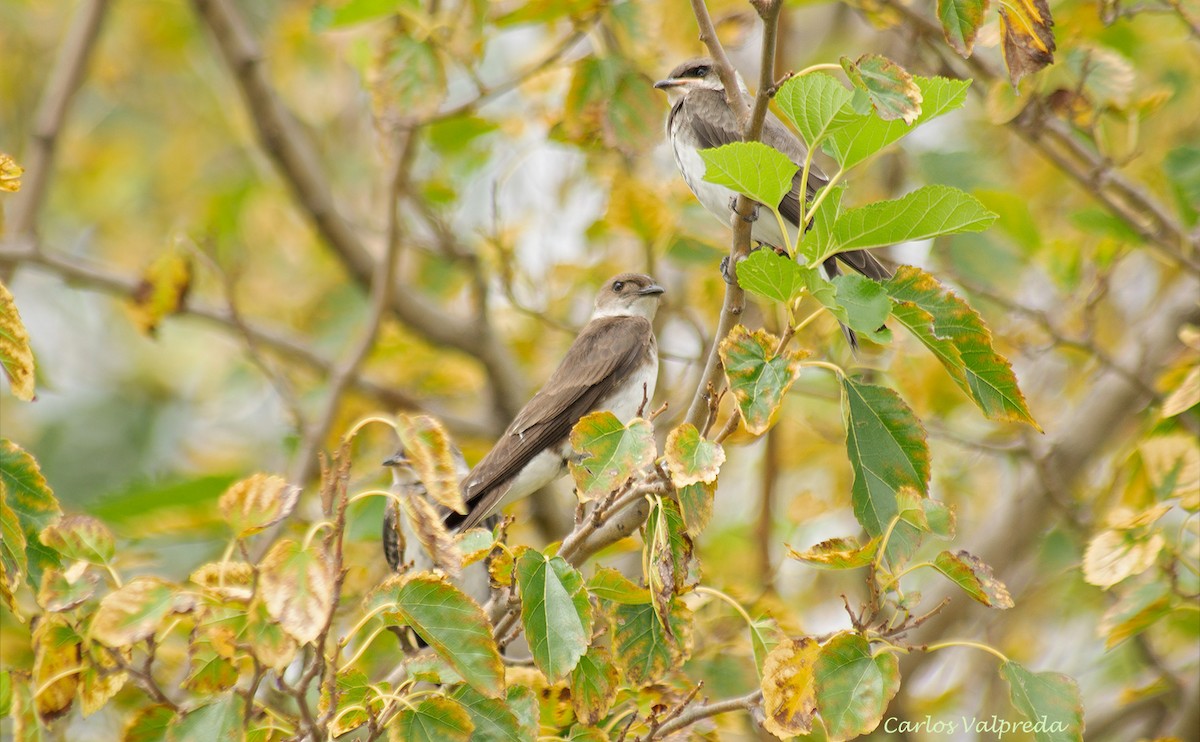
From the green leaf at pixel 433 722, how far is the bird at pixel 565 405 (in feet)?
6.26

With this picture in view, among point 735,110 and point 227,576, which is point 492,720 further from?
point 735,110

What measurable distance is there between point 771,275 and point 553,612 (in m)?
0.87

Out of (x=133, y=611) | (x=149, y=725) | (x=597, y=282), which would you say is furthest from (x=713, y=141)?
(x=133, y=611)

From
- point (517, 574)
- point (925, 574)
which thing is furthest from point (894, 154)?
point (517, 574)

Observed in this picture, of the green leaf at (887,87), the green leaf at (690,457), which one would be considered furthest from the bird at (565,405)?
the green leaf at (887,87)

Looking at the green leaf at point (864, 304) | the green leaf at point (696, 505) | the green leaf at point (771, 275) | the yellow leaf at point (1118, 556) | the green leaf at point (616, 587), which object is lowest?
the yellow leaf at point (1118, 556)

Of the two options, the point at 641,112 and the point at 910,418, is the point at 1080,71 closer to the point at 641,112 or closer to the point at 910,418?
the point at 641,112

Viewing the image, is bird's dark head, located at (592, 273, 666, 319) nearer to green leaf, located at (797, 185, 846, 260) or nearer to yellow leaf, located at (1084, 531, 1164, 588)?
yellow leaf, located at (1084, 531, 1164, 588)

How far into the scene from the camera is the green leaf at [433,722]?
8.63 ft

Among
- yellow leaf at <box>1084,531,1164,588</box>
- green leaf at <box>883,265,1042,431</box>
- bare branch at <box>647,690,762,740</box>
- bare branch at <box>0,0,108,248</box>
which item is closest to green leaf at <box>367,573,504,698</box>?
bare branch at <box>647,690,762,740</box>

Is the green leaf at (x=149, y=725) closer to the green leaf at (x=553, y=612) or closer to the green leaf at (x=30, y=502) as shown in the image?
the green leaf at (x=30, y=502)

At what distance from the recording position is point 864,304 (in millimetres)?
2535

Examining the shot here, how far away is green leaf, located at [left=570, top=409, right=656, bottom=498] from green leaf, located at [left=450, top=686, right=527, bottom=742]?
0.52m

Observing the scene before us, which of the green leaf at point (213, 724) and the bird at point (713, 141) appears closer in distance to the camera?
the green leaf at point (213, 724)
